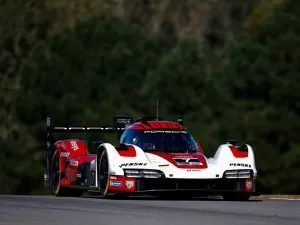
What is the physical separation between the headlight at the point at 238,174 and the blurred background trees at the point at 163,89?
37.7 metres

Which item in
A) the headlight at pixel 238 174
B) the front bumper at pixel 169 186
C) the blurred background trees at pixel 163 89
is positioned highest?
the blurred background trees at pixel 163 89

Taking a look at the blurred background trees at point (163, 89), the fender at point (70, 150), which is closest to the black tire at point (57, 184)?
the fender at point (70, 150)

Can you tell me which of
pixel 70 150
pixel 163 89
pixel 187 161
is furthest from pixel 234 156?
pixel 163 89

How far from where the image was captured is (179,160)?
19.4m

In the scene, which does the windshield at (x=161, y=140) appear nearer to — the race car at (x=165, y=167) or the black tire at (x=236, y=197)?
the race car at (x=165, y=167)

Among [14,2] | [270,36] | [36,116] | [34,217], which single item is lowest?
[34,217]

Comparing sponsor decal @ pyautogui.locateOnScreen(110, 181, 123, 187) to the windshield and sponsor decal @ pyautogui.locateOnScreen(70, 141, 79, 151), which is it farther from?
sponsor decal @ pyautogui.locateOnScreen(70, 141, 79, 151)

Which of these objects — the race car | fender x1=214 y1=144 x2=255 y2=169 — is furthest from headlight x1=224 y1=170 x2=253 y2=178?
fender x1=214 y1=144 x2=255 y2=169

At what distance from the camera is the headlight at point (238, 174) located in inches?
765

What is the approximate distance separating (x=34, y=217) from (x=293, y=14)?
2099 inches

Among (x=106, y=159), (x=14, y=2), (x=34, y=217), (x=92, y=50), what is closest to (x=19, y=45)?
(x=14, y=2)

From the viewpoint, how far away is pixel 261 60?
6359cm

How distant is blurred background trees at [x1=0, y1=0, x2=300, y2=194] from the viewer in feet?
201

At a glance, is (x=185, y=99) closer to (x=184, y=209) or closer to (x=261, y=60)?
(x=261, y=60)
